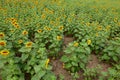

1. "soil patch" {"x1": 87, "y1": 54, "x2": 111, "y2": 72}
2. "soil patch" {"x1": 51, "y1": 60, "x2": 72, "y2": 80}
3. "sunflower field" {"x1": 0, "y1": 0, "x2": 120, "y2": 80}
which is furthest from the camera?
"soil patch" {"x1": 87, "y1": 54, "x2": 111, "y2": 72}

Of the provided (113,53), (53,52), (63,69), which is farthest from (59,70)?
(113,53)

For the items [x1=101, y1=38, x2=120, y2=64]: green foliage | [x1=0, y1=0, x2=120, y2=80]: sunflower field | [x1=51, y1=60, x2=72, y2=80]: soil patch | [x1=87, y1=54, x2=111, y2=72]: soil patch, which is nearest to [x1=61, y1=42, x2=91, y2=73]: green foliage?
[x1=0, y1=0, x2=120, y2=80]: sunflower field

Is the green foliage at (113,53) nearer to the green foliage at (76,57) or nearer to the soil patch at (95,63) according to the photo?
the soil patch at (95,63)

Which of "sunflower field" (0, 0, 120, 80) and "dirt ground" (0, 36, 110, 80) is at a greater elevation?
"sunflower field" (0, 0, 120, 80)

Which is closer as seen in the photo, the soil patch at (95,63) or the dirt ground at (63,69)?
the dirt ground at (63,69)

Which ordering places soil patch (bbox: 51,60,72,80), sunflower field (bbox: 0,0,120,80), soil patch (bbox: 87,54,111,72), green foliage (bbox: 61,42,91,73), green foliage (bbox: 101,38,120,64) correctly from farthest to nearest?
soil patch (bbox: 87,54,111,72), green foliage (bbox: 101,38,120,64), soil patch (bbox: 51,60,72,80), green foliage (bbox: 61,42,91,73), sunflower field (bbox: 0,0,120,80)

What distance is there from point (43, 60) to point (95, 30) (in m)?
2.50

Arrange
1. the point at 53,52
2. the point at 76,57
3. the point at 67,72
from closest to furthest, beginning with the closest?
the point at 76,57, the point at 67,72, the point at 53,52

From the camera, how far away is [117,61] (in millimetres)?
4285

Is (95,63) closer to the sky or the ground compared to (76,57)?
closer to the ground

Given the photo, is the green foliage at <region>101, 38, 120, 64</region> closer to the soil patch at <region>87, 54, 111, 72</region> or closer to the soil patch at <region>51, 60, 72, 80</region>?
the soil patch at <region>87, 54, 111, 72</region>

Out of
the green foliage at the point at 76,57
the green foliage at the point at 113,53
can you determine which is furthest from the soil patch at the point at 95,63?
the green foliage at the point at 76,57

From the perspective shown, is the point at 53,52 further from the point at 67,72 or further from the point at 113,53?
the point at 113,53

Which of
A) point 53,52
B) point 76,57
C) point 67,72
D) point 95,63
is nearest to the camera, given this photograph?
point 76,57
